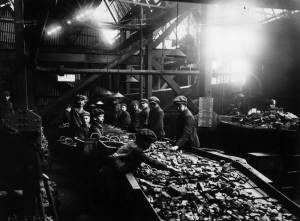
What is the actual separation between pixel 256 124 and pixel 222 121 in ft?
4.56

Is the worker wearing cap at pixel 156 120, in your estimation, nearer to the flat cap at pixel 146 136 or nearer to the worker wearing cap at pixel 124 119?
the worker wearing cap at pixel 124 119

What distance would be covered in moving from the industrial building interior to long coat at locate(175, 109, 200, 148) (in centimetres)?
6

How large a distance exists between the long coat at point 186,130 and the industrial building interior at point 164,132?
0.06m

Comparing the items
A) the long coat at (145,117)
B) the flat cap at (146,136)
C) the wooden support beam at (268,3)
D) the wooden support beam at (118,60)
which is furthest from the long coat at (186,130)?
the wooden support beam at (268,3)

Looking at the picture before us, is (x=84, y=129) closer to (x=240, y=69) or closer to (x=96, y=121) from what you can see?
(x=96, y=121)

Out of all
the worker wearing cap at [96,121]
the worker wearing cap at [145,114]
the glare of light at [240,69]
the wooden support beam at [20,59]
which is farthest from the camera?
the glare of light at [240,69]

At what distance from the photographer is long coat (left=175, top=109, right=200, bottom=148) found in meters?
6.95

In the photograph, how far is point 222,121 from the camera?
10.4 m

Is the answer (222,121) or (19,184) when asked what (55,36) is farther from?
Answer: (19,184)

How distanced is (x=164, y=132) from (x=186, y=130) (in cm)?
289

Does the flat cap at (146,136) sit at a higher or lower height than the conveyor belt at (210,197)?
higher

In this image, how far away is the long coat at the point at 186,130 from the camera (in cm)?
A: 695

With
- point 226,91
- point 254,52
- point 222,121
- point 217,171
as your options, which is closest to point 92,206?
point 217,171

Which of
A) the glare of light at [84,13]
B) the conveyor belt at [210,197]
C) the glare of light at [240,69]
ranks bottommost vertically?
the conveyor belt at [210,197]
